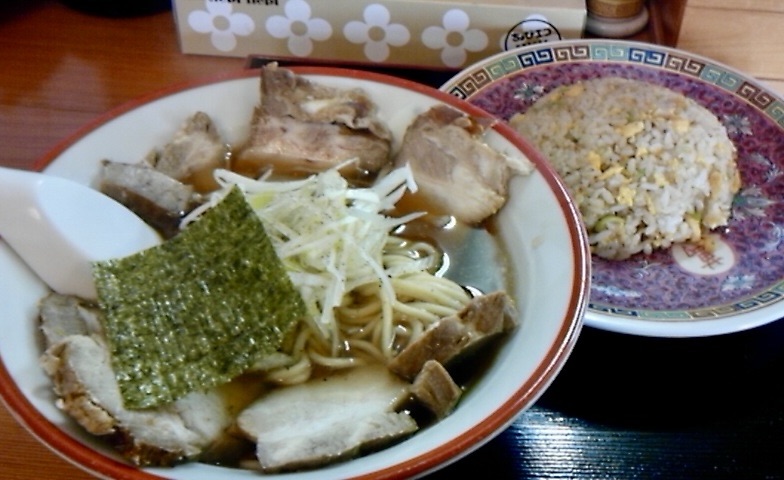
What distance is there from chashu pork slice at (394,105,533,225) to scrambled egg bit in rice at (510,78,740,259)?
355mm

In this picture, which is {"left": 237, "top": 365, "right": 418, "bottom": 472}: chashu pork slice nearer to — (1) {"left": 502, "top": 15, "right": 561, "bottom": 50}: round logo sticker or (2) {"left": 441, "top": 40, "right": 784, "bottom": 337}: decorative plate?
(2) {"left": 441, "top": 40, "right": 784, "bottom": 337}: decorative plate

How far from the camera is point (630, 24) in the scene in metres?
1.79

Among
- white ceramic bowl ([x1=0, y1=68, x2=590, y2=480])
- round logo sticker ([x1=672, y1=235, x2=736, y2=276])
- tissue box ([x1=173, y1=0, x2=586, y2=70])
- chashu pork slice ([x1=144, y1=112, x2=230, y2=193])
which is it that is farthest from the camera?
tissue box ([x1=173, y1=0, x2=586, y2=70])

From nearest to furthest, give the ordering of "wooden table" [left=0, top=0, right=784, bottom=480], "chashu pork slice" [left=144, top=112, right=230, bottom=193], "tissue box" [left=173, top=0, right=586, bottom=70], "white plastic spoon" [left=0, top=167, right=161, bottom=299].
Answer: "white plastic spoon" [left=0, top=167, right=161, bottom=299] < "wooden table" [left=0, top=0, right=784, bottom=480] < "chashu pork slice" [left=144, top=112, right=230, bottom=193] < "tissue box" [left=173, top=0, right=586, bottom=70]

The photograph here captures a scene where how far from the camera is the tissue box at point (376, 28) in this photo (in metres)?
1.64

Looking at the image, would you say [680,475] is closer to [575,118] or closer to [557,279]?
[557,279]

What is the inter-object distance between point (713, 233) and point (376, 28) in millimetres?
850

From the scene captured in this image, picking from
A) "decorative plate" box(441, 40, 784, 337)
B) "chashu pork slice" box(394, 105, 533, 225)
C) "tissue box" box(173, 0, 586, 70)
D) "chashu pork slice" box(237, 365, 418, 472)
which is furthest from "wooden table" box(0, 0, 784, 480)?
"tissue box" box(173, 0, 586, 70)

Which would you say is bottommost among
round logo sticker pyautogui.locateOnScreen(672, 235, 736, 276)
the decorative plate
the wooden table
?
the wooden table

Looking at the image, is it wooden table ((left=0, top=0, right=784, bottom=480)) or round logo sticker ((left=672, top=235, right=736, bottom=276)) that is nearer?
wooden table ((left=0, top=0, right=784, bottom=480))

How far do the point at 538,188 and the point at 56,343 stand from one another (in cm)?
67

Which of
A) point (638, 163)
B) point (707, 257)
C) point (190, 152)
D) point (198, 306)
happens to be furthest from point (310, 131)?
point (707, 257)

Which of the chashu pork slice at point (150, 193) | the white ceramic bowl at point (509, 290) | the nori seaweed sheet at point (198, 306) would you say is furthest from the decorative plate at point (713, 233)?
the chashu pork slice at point (150, 193)

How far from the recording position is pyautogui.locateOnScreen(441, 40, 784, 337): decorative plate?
1179 mm
